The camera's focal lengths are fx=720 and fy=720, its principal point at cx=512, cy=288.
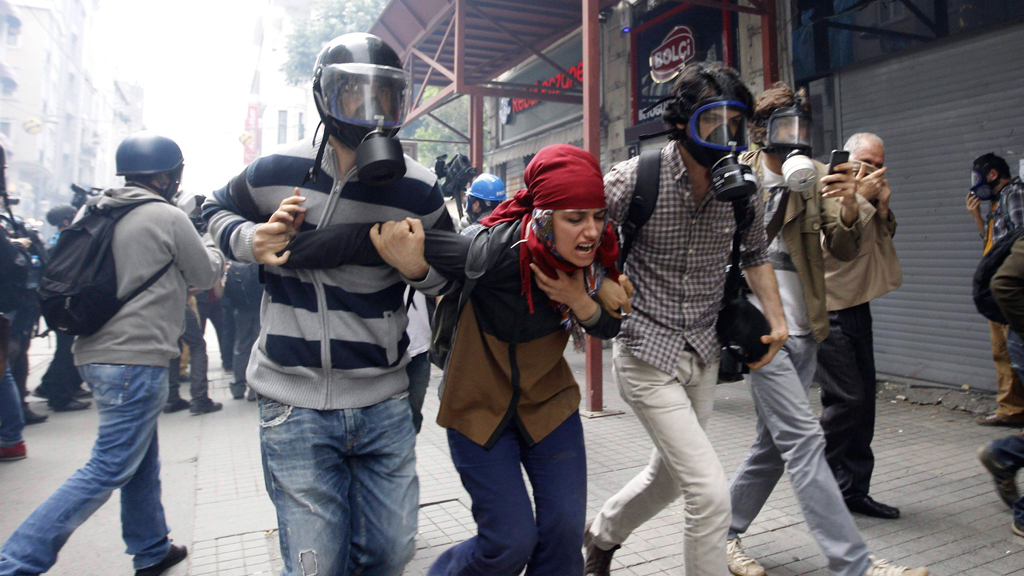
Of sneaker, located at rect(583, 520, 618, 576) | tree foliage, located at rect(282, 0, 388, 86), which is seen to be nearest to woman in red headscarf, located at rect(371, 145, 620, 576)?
sneaker, located at rect(583, 520, 618, 576)

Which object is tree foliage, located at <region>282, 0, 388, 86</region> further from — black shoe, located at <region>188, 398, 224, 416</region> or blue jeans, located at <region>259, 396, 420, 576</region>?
blue jeans, located at <region>259, 396, 420, 576</region>

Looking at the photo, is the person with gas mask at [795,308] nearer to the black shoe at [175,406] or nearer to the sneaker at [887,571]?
the sneaker at [887,571]

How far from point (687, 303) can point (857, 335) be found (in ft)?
4.78

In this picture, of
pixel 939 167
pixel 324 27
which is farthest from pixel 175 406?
pixel 324 27

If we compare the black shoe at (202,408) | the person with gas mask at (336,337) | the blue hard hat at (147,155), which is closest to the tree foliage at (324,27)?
the black shoe at (202,408)

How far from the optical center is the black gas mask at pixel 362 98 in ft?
6.49

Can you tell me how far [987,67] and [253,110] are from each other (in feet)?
175

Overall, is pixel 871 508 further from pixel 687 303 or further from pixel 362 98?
pixel 362 98

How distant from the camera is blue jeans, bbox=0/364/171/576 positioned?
9.29 feet

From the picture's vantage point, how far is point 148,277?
3293mm

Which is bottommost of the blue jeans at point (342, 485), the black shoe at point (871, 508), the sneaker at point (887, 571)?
the black shoe at point (871, 508)

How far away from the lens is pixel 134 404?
311cm

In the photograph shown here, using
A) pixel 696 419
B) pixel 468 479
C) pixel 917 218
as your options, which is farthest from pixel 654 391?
pixel 917 218

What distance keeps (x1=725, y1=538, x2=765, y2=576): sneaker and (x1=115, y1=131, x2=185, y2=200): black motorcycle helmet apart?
3144 millimetres
